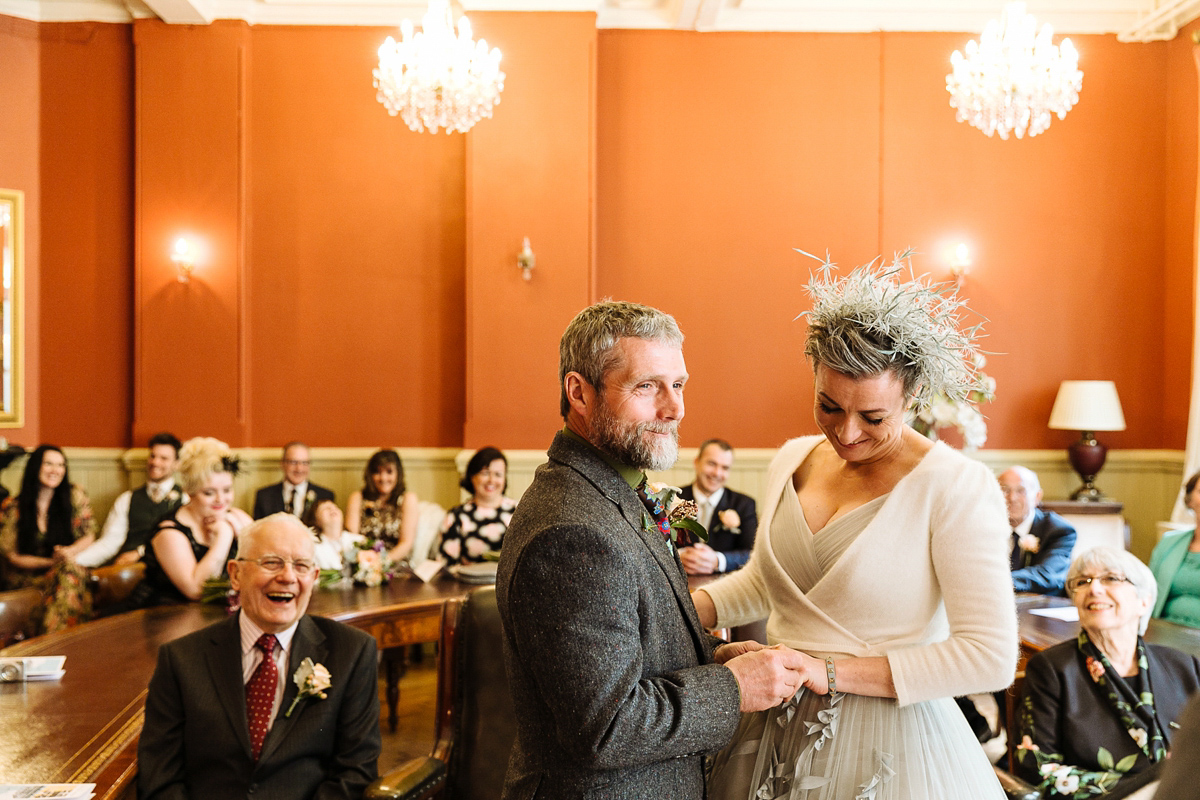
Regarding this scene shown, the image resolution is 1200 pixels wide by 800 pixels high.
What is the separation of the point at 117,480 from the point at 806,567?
19.7 feet

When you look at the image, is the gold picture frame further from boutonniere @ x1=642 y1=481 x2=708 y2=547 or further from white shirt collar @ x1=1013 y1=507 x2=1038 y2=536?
white shirt collar @ x1=1013 y1=507 x2=1038 y2=536

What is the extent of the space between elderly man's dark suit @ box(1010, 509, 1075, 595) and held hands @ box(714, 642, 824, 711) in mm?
3190

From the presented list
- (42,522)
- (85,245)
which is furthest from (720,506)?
(85,245)

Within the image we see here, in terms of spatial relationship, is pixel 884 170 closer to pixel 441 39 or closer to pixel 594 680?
pixel 441 39

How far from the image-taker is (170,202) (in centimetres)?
634

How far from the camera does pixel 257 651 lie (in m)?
2.43

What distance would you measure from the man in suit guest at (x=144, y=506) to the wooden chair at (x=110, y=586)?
169 cm

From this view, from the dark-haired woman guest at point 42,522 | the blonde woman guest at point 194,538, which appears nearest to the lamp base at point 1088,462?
the blonde woman guest at point 194,538

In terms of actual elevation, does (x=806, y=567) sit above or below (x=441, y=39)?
below

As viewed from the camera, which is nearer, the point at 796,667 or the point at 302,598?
the point at 796,667

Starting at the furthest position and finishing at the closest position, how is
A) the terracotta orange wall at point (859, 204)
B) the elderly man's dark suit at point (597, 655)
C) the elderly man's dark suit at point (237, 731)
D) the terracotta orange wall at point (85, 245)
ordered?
the terracotta orange wall at point (85, 245) < the terracotta orange wall at point (859, 204) < the elderly man's dark suit at point (237, 731) < the elderly man's dark suit at point (597, 655)

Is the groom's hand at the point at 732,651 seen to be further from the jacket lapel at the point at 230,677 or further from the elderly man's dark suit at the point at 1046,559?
the elderly man's dark suit at the point at 1046,559

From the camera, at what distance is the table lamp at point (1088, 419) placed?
6.01 m

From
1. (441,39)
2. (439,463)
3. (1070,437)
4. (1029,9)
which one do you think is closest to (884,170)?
(1029,9)
